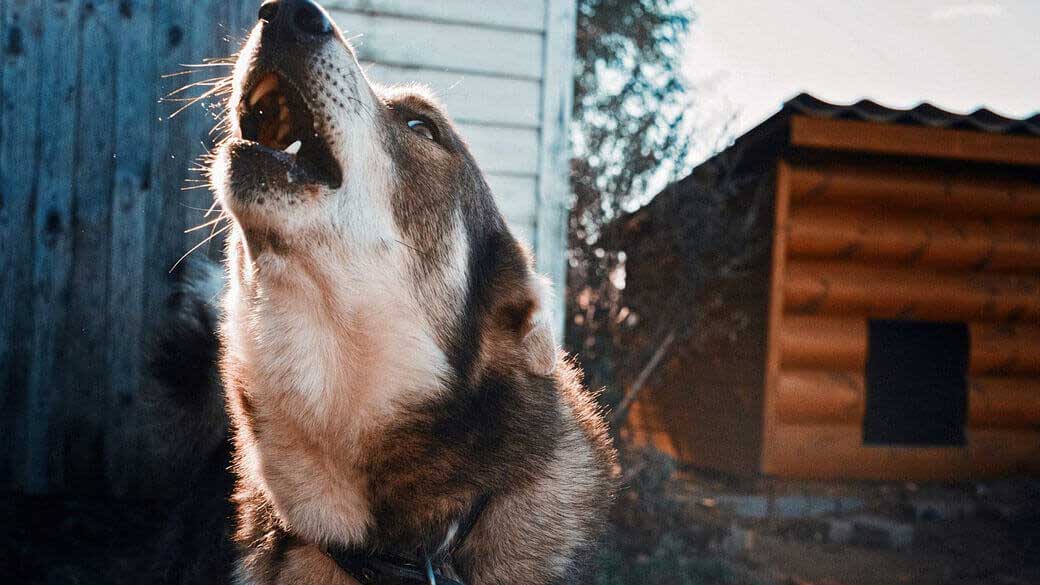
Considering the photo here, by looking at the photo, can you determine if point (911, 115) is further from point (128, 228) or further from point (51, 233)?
point (51, 233)

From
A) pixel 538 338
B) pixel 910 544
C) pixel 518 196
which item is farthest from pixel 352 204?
pixel 910 544

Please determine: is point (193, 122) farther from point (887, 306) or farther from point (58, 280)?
point (887, 306)

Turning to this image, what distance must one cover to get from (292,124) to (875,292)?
609 centimetres

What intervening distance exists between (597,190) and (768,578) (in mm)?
3410

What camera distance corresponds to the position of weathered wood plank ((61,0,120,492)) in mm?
3750

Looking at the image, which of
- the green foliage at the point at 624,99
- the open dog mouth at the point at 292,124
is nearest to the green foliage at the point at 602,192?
the green foliage at the point at 624,99

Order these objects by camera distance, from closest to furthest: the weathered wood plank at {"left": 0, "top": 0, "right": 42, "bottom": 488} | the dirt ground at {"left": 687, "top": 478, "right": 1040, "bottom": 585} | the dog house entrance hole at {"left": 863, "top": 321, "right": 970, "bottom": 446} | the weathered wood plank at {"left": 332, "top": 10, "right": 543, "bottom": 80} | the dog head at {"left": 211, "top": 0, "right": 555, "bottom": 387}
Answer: the dog head at {"left": 211, "top": 0, "right": 555, "bottom": 387} < the weathered wood plank at {"left": 0, "top": 0, "right": 42, "bottom": 488} < the weathered wood plank at {"left": 332, "top": 10, "right": 543, "bottom": 80} < the dirt ground at {"left": 687, "top": 478, "right": 1040, "bottom": 585} < the dog house entrance hole at {"left": 863, "top": 321, "right": 970, "bottom": 446}

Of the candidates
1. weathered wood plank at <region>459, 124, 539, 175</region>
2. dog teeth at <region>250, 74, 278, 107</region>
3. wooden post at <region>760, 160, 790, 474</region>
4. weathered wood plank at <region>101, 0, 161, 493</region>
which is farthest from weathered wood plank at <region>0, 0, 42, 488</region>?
wooden post at <region>760, 160, 790, 474</region>

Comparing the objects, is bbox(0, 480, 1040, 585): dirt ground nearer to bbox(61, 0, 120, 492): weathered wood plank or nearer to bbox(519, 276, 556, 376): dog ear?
bbox(61, 0, 120, 492): weathered wood plank

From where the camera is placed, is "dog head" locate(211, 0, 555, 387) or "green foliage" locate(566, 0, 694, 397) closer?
"dog head" locate(211, 0, 555, 387)

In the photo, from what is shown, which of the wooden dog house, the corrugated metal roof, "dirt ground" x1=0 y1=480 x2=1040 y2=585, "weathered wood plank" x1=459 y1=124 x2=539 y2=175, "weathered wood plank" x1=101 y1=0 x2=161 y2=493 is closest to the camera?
"dirt ground" x1=0 y1=480 x2=1040 y2=585

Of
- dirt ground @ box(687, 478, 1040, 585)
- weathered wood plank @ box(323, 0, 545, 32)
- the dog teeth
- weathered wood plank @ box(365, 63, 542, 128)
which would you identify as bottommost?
dirt ground @ box(687, 478, 1040, 585)

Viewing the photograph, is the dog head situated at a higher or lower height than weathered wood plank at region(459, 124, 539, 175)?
lower

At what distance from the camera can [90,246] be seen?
376 centimetres
